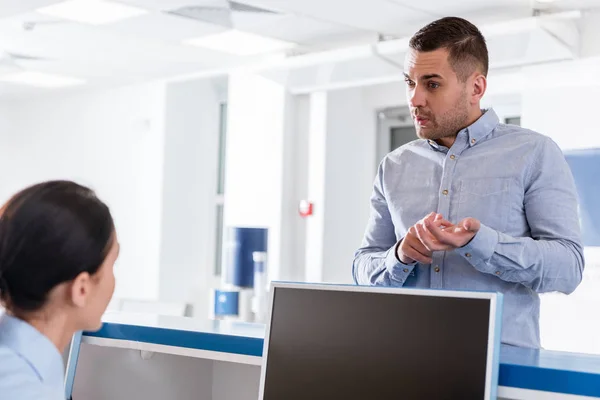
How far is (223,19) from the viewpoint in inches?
A: 224

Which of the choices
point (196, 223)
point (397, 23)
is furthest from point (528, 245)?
point (196, 223)

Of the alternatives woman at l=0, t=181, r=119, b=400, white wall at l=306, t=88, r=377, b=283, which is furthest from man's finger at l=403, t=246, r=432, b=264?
white wall at l=306, t=88, r=377, b=283

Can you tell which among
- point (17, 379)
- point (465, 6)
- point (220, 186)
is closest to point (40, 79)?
point (220, 186)

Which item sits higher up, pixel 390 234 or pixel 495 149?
pixel 495 149

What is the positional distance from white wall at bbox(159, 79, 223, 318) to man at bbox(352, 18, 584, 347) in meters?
6.06

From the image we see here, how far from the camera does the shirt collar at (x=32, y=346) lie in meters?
1.26

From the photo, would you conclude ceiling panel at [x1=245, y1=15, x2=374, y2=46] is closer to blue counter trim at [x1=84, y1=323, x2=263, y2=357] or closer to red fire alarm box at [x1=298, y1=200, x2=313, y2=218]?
red fire alarm box at [x1=298, y1=200, x2=313, y2=218]

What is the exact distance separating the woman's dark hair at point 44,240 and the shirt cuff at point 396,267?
74 centimetres

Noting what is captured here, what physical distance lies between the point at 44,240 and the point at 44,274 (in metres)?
0.05

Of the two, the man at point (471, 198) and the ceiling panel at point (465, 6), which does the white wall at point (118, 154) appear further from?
the man at point (471, 198)

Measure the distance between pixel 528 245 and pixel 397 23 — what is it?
407cm

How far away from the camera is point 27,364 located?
1.24 m

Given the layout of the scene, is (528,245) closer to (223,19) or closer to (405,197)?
(405,197)

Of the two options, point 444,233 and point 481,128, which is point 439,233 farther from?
point 481,128
